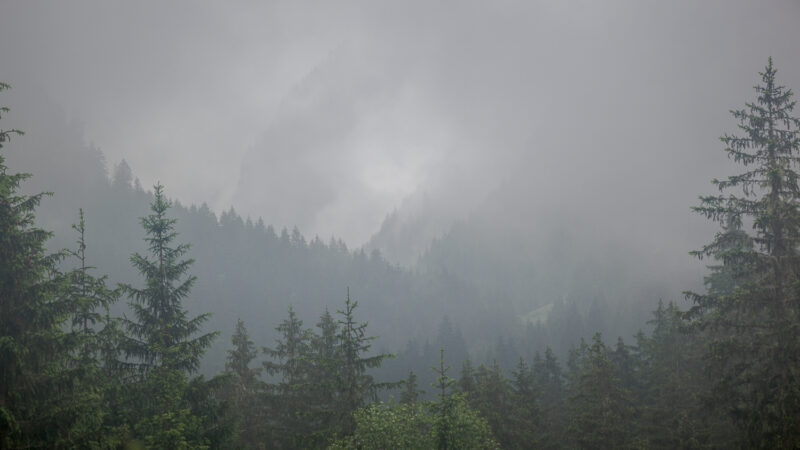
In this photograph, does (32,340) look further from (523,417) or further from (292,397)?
(523,417)

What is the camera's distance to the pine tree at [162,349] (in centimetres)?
A: 1332

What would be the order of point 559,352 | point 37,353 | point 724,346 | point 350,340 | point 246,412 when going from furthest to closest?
point 559,352
point 246,412
point 350,340
point 724,346
point 37,353

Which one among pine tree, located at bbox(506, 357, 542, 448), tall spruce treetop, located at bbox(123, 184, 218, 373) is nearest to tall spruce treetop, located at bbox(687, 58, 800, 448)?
pine tree, located at bbox(506, 357, 542, 448)

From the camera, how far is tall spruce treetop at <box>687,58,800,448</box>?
13.4 m

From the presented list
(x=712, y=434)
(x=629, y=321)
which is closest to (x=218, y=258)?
(x=712, y=434)

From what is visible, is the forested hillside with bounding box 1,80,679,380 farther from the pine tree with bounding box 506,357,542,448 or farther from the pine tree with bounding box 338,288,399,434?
the pine tree with bounding box 338,288,399,434

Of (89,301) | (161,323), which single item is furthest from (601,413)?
(89,301)

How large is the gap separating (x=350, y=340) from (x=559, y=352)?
105922mm

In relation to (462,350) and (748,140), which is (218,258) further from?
(748,140)

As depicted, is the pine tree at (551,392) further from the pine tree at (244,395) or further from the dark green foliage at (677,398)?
the pine tree at (244,395)

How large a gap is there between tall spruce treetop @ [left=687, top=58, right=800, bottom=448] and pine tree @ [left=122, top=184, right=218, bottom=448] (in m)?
20.5

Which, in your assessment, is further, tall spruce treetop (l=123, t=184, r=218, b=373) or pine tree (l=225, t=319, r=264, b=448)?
pine tree (l=225, t=319, r=264, b=448)

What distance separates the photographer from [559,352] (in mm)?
106312

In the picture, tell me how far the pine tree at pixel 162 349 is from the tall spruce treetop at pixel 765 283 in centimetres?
2052
